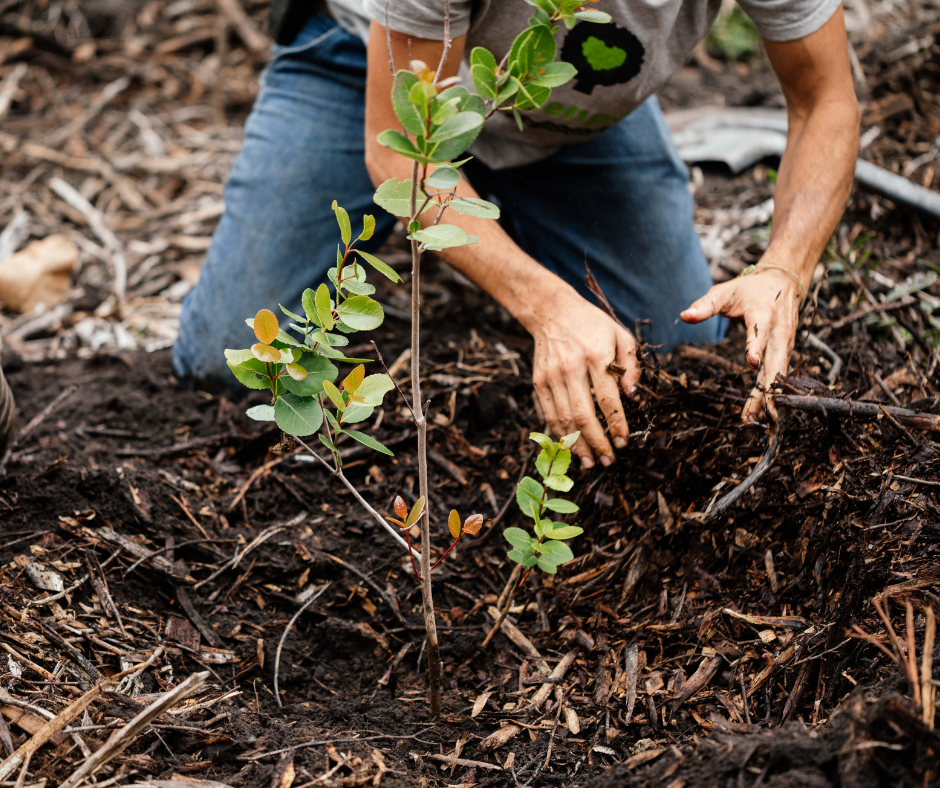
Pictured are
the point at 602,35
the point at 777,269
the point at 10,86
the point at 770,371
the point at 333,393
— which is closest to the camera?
the point at 333,393

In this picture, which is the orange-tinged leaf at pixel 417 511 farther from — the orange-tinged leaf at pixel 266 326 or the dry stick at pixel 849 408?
the dry stick at pixel 849 408

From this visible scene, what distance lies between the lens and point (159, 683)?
1482mm

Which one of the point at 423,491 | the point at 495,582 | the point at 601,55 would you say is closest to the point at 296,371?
the point at 423,491

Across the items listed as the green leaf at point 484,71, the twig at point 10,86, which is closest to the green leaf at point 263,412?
the green leaf at point 484,71

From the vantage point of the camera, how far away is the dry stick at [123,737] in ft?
3.66

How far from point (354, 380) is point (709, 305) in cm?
93

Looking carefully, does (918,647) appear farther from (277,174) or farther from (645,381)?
(277,174)

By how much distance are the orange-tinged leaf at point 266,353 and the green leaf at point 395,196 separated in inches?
11.4

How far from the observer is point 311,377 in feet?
4.12

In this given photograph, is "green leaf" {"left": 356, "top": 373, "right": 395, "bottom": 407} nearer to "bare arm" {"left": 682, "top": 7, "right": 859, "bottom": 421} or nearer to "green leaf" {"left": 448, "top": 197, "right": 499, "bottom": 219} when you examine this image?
"green leaf" {"left": 448, "top": 197, "right": 499, "bottom": 219}

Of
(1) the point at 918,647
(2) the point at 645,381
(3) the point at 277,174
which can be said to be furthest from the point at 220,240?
(1) the point at 918,647

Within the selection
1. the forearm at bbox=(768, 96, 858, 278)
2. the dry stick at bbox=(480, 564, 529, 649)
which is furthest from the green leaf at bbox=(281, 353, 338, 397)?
the forearm at bbox=(768, 96, 858, 278)

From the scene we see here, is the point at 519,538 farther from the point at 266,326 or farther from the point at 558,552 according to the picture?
the point at 266,326

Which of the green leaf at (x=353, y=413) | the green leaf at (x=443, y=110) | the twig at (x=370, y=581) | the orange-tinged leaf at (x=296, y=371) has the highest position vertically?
the green leaf at (x=443, y=110)
